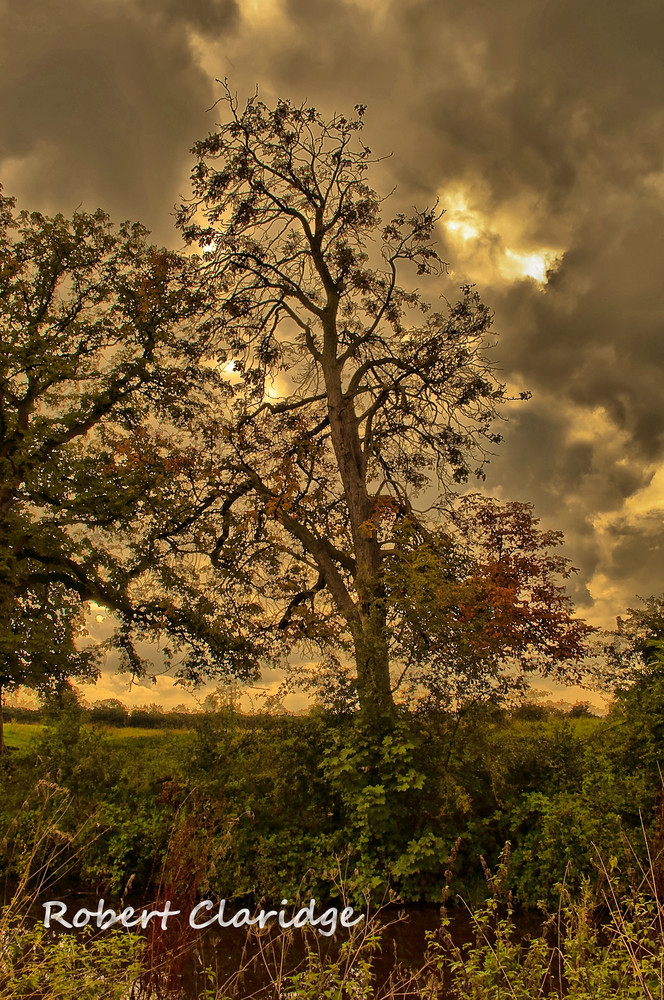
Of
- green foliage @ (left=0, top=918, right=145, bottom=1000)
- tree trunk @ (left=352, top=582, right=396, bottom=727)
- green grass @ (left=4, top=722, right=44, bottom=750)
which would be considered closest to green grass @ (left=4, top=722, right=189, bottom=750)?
green grass @ (left=4, top=722, right=44, bottom=750)

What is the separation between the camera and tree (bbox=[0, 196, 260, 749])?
16.9 meters

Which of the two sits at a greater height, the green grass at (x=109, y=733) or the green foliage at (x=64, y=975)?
the green grass at (x=109, y=733)

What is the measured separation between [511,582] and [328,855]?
6.49 m

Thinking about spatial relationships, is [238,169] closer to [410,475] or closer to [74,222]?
[74,222]

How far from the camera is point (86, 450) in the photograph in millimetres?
18641

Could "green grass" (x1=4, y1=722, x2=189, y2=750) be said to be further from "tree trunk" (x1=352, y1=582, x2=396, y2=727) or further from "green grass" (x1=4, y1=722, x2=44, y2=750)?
"tree trunk" (x1=352, y1=582, x2=396, y2=727)

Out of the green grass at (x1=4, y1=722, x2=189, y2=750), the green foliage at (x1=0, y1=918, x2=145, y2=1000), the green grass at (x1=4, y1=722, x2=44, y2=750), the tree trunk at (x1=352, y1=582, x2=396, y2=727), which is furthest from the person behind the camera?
the green grass at (x1=4, y1=722, x2=44, y2=750)

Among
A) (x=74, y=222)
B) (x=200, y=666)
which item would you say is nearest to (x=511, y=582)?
(x=200, y=666)

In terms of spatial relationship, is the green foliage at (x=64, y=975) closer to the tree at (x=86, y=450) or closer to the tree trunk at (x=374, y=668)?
the tree trunk at (x=374, y=668)

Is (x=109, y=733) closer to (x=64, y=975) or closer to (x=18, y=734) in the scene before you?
(x=18, y=734)

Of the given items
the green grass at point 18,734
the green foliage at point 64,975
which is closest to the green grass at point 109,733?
the green grass at point 18,734

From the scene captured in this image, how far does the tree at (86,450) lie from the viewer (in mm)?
16906

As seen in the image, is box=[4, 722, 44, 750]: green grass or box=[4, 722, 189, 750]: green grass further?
box=[4, 722, 44, 750]: green grass

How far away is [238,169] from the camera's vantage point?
57.1 ft
